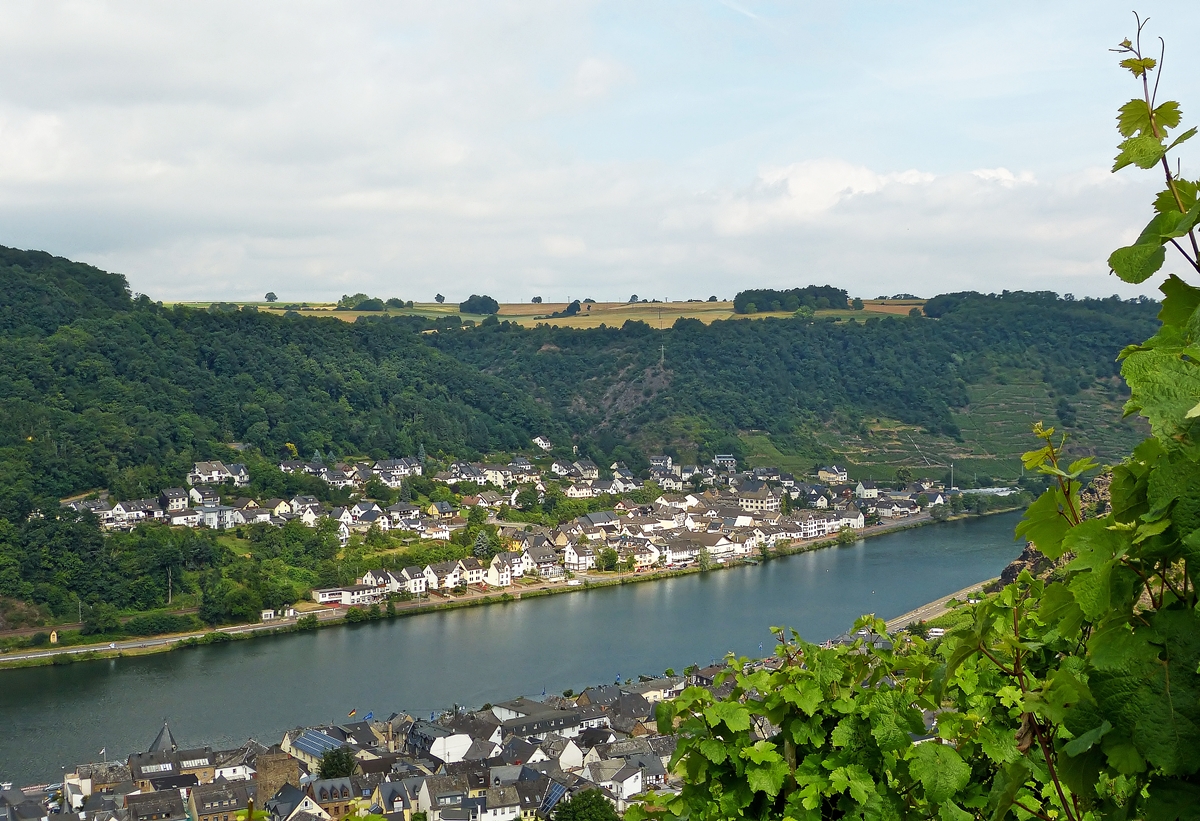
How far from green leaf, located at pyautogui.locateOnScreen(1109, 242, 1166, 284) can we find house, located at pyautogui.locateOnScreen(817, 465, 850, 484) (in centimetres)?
3137

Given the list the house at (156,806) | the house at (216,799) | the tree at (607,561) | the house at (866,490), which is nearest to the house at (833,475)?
the house at (866,490)

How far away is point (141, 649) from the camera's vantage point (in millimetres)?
15398

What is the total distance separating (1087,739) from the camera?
70 cm

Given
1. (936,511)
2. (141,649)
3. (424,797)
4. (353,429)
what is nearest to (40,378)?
(353,429)

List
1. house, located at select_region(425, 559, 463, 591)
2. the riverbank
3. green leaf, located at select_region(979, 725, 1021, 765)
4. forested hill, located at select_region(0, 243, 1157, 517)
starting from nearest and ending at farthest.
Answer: green leaf, located at select_region(979, 725, 1021, 765) < the riverbank < house, located at select_region(425, 559, 463, 591) < forested hill, located at select_region(0, 243, 1157, 517)

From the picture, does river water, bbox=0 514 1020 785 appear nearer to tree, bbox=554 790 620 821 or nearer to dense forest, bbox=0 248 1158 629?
dense forest, bbox=0 248 1158 629

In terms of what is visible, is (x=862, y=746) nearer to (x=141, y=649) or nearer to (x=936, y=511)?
(x=141, y=649)

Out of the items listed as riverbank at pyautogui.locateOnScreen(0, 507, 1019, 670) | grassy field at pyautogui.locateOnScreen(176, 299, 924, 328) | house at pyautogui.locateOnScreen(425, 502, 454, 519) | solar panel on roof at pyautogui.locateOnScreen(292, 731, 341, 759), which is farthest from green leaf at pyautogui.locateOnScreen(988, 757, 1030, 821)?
grassy field at pyautogui.locateOnScreen(176, 299, 924, 328)

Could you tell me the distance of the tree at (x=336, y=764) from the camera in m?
10.2

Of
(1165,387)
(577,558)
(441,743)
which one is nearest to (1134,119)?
(1165,387)

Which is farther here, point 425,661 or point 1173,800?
point 425,661

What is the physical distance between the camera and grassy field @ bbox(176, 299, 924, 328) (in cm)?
4753

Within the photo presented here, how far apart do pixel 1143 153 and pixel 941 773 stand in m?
0.86

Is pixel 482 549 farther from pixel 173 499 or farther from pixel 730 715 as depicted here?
pixel 730 715
